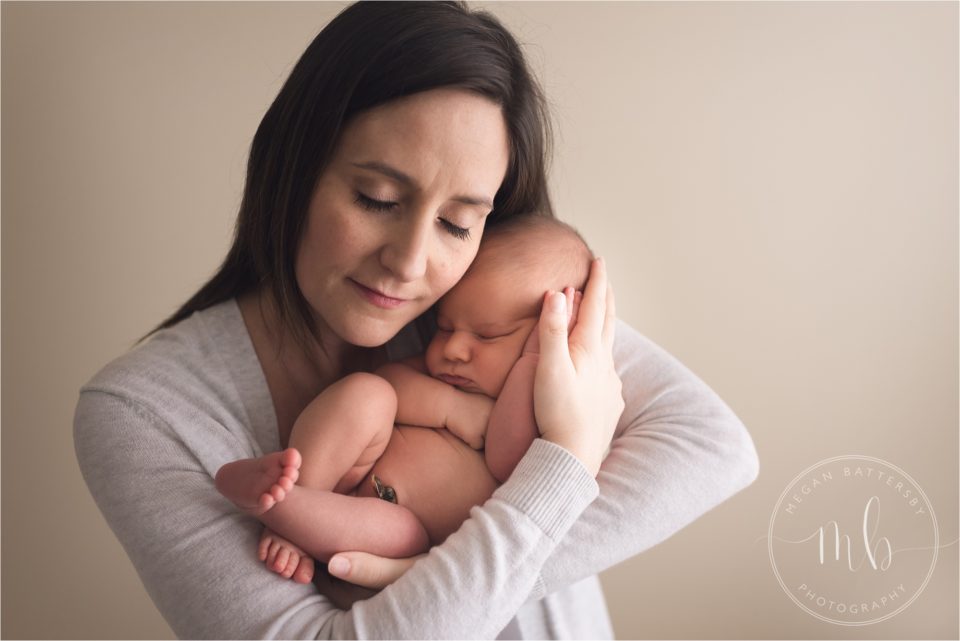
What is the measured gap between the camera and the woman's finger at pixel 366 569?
40.8 inches

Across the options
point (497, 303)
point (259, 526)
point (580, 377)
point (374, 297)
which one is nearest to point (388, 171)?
point (374, 297)

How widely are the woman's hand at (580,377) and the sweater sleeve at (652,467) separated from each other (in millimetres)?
53

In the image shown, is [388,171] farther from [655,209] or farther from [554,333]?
[655,209]

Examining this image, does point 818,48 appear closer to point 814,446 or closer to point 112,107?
point 814,446

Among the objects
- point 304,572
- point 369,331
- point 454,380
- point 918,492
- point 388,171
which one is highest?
point 388,171

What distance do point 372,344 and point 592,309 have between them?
374 millimetres

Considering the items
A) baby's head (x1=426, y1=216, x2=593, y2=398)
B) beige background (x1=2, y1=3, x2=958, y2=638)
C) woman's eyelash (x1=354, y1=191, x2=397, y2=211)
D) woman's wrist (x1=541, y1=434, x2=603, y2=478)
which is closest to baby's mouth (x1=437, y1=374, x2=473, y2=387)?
baby's head (x1=426, y1=216, x2=593, y2=398)

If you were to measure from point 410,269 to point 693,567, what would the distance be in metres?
1.85

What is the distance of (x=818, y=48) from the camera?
230cm

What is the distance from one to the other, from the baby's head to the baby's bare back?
13 cm

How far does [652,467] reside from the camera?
4.15ft

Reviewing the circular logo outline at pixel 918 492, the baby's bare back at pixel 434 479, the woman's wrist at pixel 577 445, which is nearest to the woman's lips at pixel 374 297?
the baby's bare back at pixel 434 479

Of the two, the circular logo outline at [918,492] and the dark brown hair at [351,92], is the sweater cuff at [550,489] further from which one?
the circular logo outline at [918,492]

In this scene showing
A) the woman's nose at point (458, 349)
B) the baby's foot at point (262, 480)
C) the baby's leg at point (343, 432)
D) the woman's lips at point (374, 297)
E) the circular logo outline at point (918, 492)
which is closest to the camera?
the baby's foot at point (262, 480)
